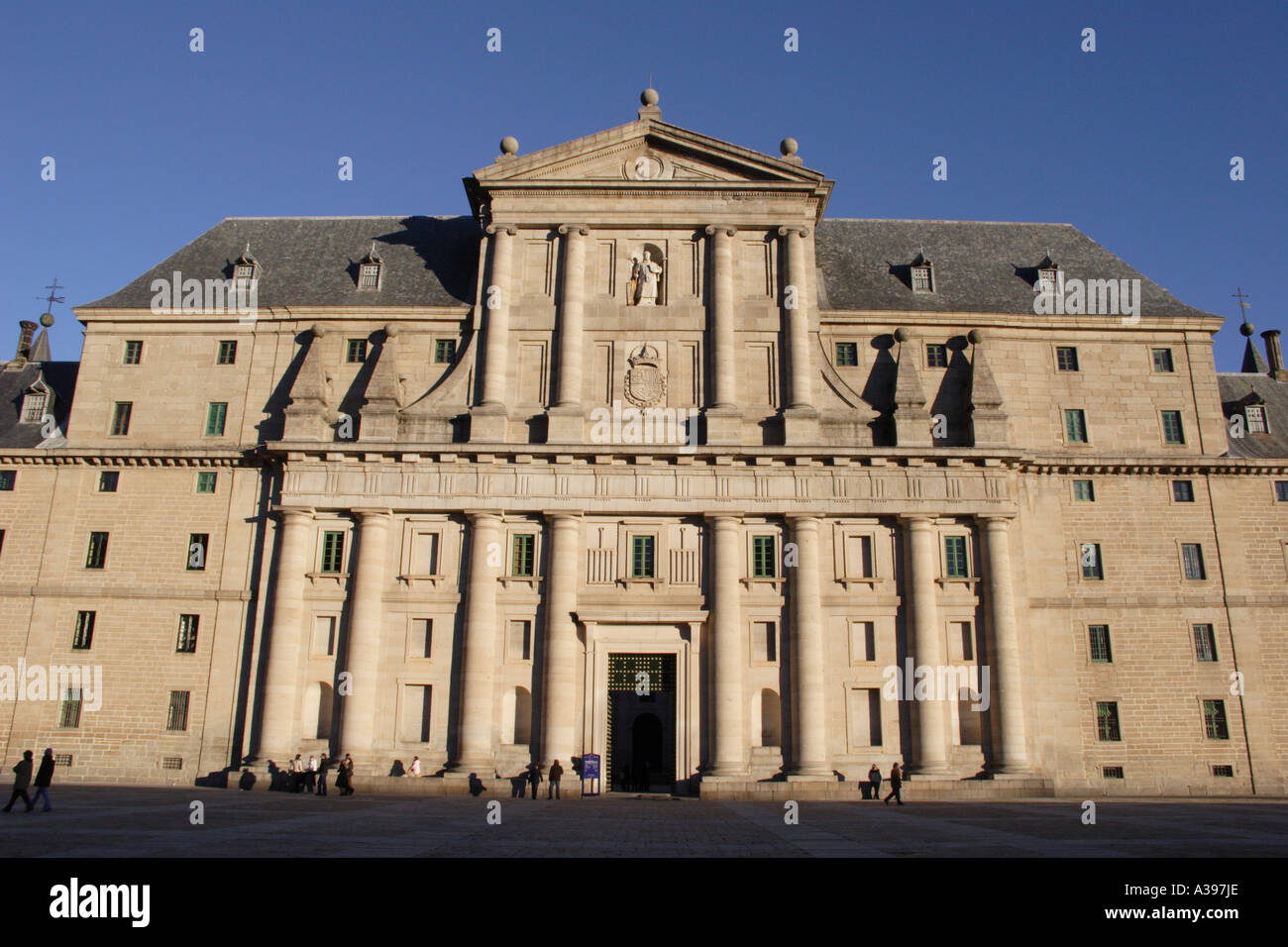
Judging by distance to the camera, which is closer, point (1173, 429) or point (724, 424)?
point (724, 424)

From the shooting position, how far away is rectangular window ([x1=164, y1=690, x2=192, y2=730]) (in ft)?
120

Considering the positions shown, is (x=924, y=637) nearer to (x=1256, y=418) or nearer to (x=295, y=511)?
(x=1256, y=418)

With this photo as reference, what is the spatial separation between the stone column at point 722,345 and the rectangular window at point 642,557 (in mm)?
4656

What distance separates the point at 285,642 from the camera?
118 ft

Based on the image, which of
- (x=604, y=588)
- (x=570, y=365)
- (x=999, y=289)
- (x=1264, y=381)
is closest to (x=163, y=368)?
(x=570, y=365)

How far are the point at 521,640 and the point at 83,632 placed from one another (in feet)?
57.7

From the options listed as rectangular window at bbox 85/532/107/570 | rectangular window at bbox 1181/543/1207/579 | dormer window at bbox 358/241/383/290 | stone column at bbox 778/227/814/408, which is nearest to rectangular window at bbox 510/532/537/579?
stone column at bbox 778/227/814/408

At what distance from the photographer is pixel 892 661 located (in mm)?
Answer: 35875

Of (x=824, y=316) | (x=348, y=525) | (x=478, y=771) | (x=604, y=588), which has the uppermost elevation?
(x=824, y=316)

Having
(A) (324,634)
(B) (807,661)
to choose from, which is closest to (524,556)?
(A) (324,634)

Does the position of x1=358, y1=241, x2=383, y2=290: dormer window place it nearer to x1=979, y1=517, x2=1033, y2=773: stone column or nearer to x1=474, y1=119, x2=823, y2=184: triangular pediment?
x1=474, y1=119, x2=823, y2=184: triangular pediment

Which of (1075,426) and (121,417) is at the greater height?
(121,417)
